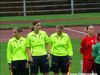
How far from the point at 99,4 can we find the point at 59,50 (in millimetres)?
26507

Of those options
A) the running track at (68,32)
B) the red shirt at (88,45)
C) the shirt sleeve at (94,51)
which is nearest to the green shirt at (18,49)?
the red shirt at (88,45)

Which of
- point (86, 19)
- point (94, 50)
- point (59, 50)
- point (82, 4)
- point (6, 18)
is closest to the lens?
Answer: point (94, 50)

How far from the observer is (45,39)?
15336 mm

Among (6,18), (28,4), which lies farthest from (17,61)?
(28,4)

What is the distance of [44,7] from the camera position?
41.2 meters

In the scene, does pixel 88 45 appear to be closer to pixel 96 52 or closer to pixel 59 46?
pixel 96 52

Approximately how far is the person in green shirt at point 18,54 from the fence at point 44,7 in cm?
2527

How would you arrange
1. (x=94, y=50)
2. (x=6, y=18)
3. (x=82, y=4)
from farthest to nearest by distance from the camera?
(x=82, y=4), (x=6, y=18), (x=94, y=50)

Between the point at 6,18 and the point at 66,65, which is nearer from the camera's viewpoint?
the point at 66,65

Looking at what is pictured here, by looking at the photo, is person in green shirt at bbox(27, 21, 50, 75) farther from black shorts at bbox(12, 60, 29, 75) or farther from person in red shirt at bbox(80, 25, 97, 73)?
person in red shirt at bbox(80, 25, 97, 73)

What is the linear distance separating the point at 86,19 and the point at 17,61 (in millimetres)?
21493

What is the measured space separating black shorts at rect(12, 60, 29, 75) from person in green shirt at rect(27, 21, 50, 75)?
0.71ft

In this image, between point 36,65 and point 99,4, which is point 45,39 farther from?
point 99,4

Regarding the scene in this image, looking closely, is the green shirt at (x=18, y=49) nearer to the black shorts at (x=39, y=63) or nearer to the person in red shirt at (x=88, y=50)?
the black shorts at (x=39, y=63)
